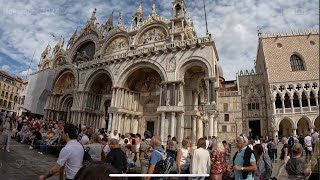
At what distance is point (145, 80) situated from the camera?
22188 mm

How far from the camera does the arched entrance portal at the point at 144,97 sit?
2120 centimetres

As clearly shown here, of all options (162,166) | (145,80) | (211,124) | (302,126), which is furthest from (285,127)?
(162,166)

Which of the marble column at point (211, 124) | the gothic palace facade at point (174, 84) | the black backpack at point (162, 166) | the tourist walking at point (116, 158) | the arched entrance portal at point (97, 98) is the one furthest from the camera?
the arched entrance portal at point (97, 98)

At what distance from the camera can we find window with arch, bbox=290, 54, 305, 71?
85.3 ft

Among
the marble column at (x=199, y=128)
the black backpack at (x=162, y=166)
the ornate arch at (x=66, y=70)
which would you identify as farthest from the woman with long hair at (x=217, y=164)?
the ornate arch at (x=66, y=70)

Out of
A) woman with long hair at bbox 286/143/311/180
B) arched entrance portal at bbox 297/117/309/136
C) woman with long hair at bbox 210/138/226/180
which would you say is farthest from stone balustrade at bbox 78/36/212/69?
arched entrance portal at bbox 297/117/309/136

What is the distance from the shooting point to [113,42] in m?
25.5

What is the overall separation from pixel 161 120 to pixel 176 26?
9.54m

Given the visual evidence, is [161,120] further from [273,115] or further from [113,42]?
[273,115]

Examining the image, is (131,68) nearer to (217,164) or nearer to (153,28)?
(153,28)

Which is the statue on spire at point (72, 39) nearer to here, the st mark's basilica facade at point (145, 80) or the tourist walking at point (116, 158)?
the st mark's basilica facade at point (145, 80)

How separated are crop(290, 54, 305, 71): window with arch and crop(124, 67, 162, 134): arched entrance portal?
17.4 metres

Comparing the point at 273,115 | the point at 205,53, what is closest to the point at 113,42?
the point at 205,53

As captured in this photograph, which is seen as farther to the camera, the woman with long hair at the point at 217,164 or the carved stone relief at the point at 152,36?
the carved stone relief at the point at 152,36
